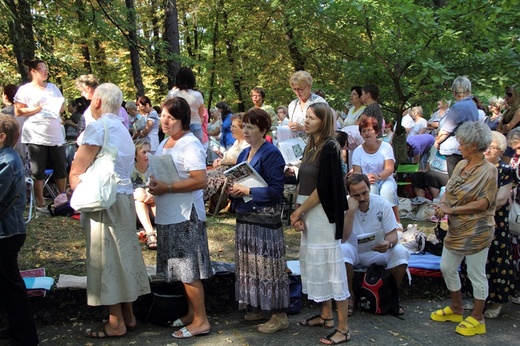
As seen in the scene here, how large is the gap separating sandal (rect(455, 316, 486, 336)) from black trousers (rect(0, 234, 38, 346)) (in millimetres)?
3448

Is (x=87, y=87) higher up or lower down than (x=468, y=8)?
lower down

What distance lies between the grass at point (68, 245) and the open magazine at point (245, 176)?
1.76m

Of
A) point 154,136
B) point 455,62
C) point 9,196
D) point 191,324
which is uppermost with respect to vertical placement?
point 455,62

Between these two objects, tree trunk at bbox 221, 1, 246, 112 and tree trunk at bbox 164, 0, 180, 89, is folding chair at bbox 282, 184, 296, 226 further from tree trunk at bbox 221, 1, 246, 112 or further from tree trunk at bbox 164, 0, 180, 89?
tree trunk at bbox 221, 1, 246, 112

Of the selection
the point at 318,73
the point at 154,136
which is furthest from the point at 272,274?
the point at 318,73

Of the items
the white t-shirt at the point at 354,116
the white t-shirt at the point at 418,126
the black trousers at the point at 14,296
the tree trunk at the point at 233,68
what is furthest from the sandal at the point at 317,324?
the tree trunk at the point at 233,68

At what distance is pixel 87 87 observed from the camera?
5617 mm

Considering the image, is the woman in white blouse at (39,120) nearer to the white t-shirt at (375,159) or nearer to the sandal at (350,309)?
the white t-shirt at (375,159)

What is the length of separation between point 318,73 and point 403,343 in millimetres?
12221

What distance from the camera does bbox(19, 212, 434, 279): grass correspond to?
17.1 feet

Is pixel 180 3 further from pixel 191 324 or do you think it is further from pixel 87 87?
pixel 191 324

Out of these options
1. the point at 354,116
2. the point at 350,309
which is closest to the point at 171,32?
the point at 354,116

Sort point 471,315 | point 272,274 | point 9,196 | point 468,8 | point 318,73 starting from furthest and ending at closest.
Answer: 1. point 318,73
2. point 468,8
3. point 471,315
4. point 272,274
5. point 9,196

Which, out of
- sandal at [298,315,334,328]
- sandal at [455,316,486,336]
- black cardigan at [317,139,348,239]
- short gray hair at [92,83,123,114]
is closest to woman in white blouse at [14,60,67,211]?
short gray hair at [92,83,123,114]
